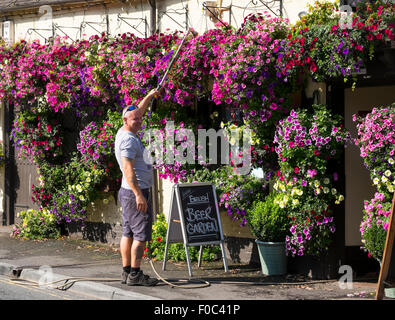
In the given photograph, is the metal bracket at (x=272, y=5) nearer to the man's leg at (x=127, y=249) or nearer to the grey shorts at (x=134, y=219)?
the grey shorts at (x=134, y=219)

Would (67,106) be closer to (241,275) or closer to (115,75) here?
(115,75)

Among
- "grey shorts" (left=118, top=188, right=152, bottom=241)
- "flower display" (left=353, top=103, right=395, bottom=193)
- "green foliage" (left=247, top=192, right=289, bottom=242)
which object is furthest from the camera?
"green foliage" (left=247, top=192, right=289, bottom=242)

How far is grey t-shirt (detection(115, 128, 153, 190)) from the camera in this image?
8492 millimetres

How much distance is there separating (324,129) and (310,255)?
1.74 meters

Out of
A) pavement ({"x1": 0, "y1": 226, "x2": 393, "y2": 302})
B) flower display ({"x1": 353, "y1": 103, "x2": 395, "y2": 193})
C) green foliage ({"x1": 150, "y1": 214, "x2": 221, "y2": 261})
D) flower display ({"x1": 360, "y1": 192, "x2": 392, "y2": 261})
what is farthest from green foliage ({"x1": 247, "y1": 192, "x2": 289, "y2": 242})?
flower display ({"x1": 353, "y1": 103, "x2": 395, "y2": 193})

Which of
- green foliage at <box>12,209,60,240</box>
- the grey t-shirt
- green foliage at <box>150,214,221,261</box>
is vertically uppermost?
the grey t-shirt

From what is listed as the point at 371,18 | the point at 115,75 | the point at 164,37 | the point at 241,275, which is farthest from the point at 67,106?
the point at 371,18

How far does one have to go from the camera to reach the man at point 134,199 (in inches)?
333

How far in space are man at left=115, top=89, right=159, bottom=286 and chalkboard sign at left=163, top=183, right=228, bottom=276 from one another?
0.95 m

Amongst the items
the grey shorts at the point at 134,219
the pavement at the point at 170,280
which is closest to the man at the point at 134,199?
the grey shorts at the point at 134,219

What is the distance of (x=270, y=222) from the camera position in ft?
→ 29.9

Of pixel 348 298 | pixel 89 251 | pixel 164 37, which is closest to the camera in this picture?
pixel 348 298

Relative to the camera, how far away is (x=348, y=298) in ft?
26.5

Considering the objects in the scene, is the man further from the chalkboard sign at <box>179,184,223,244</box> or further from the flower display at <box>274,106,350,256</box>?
the flower display at <box>274,106,350,256</box>
